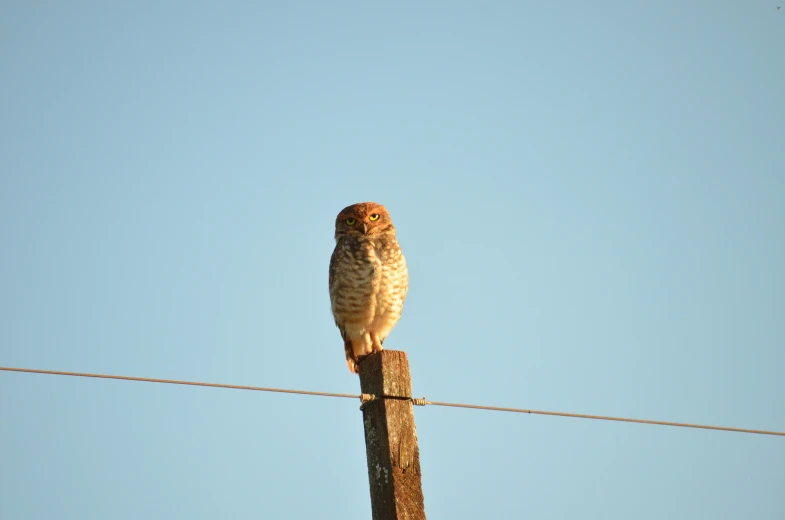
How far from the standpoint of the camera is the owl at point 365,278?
8.48 meters

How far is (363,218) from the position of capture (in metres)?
8.86

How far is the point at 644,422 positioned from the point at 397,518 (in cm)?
182

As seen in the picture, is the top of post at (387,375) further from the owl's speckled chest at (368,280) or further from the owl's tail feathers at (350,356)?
the owl's tail feathers at (350,356)

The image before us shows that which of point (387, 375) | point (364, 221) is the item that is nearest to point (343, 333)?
point (364, 221)

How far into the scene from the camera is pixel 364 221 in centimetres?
884

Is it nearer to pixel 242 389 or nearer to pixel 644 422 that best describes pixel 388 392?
pixel 242 389

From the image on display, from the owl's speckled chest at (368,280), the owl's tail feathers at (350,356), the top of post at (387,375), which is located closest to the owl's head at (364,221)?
the owl's speckled chest at (368,280)

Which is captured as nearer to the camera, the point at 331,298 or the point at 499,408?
the point at 499,408

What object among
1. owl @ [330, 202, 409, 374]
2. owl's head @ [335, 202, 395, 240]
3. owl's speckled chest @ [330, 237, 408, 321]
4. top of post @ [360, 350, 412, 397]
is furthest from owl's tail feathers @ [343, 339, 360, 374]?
top of post @ [360, 350, 412, 397]

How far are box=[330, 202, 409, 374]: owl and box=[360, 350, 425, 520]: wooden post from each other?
348cm

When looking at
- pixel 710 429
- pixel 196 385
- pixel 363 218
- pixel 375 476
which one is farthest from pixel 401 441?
pixel 363 218

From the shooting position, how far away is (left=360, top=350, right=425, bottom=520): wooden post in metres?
4.58

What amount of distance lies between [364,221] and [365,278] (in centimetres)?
67

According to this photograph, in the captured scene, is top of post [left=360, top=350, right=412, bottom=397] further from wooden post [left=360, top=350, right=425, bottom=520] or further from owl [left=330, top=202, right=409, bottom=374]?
owl [left=330, top=202, right=409, bottom=374]
